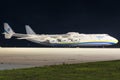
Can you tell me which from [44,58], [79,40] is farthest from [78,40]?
[44,58]

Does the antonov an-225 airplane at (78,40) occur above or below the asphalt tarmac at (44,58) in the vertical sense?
above

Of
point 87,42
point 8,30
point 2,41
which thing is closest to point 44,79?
point 87,42

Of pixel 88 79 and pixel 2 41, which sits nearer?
pixel 88 79

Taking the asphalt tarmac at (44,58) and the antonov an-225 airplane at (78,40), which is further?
the antonov an-225 airplane at (78,40)

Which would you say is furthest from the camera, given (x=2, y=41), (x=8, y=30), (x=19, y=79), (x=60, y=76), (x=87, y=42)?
(x=2, y=41)

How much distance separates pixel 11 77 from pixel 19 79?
96 centimetres

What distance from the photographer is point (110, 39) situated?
353 feet

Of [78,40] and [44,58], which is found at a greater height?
[78,40]

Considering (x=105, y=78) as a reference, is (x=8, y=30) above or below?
above

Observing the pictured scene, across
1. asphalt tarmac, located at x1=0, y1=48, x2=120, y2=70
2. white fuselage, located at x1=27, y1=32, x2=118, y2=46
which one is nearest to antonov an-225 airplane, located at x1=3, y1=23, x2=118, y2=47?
white fuselage, located at x1=27, y1=32, x2=118, y2=46

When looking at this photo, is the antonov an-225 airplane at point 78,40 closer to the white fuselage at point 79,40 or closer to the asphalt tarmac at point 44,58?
the white fuselage at point 79,40

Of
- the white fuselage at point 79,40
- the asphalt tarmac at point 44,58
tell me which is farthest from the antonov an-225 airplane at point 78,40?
the asphalt tarmac at point 44,58

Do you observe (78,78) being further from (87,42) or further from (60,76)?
(87,42)

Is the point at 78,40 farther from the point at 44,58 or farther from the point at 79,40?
the point at 44,58
